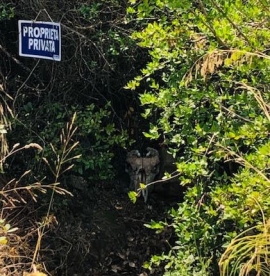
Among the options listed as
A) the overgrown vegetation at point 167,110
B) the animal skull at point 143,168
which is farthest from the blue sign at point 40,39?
the animal skull at point 143,168

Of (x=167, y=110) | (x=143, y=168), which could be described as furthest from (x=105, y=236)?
(x=167, y=110)

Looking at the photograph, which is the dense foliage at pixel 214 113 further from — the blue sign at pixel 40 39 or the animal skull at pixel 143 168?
the animal skull at pixel 143 168

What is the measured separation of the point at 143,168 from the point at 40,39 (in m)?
1.09

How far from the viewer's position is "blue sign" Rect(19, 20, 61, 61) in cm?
371

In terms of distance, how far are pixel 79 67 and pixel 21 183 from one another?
2.79 ft

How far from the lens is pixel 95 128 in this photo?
13.2 feet

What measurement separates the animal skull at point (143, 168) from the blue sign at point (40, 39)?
0.88 m

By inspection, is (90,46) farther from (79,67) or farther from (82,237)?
(82,237)

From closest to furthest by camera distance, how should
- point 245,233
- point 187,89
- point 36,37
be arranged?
→ point 245,233
point 187,89
point 36,37

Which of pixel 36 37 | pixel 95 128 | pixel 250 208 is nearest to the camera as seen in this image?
pixel 250 208

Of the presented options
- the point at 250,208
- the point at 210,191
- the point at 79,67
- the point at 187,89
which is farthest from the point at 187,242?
the point at 79,67

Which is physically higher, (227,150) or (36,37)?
(36,37)

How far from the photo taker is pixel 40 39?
3.75 metres

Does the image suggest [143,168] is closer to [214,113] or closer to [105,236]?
[105,236]
